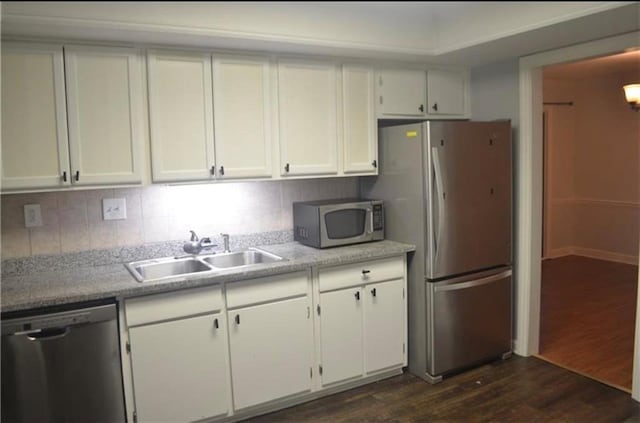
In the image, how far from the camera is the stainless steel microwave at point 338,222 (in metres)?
2.96

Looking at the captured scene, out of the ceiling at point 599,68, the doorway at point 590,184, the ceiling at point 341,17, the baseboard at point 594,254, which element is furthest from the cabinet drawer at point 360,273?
the baseboard at point 594,254

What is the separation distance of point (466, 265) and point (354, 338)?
2.75 ft

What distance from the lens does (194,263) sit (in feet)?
9.30

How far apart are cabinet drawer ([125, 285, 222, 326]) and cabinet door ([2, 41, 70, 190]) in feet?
2.29

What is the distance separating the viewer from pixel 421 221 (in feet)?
9.53

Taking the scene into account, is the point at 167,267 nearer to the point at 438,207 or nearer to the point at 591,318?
the point at 438,207

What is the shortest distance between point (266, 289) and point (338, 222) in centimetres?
68

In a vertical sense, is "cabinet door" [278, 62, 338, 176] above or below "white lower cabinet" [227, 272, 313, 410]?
above

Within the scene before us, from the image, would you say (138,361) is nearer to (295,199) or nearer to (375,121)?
(295,199)

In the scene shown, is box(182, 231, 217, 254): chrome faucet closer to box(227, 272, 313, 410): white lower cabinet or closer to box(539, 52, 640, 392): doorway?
box(227, 272, 313, 410): white lower cabinet

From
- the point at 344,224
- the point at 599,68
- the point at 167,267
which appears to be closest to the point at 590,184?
the point at 599,68

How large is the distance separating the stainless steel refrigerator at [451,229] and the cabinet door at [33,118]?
1.87 m


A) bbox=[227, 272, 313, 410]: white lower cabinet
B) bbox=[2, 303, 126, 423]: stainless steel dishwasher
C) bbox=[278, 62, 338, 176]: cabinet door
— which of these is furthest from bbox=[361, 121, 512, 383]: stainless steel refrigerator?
bbox=[2, 303, 126, 423]: stainless steel dishwasher

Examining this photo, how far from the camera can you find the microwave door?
296cm
